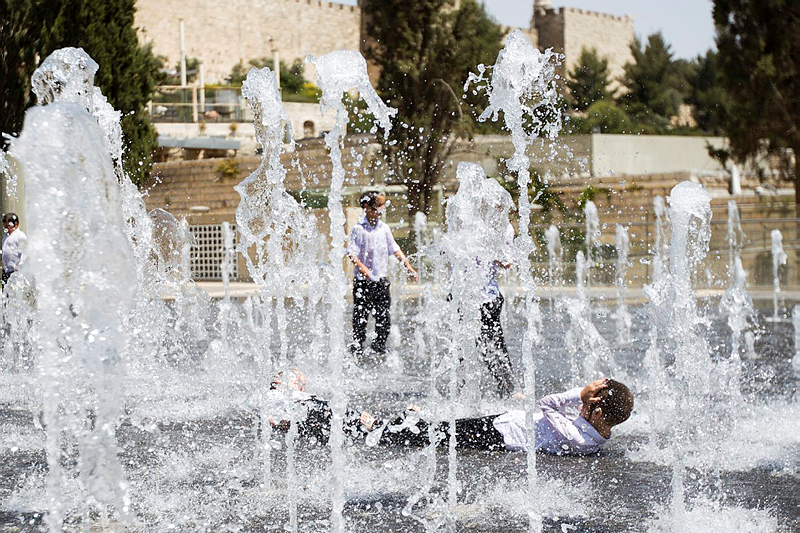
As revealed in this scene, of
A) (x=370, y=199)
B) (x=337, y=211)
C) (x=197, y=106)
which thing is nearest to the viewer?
(x=337, y=211)

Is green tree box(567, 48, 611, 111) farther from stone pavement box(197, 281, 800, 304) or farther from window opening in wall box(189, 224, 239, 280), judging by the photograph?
stone pavement box(197, 281, 800, 304)

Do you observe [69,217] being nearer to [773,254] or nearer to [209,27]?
[773,254]

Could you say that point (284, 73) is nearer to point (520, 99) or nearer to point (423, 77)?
point (423, 77)

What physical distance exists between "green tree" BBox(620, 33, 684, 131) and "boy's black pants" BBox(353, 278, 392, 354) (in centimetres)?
4230

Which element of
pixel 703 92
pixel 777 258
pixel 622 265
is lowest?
pixel 622 265

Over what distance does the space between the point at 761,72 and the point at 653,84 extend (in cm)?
3611

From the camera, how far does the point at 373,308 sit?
25.9 feet

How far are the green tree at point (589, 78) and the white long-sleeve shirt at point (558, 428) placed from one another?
4864cm

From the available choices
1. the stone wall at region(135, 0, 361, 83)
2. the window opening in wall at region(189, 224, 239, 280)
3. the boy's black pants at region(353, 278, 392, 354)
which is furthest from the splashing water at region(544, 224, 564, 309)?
the stone wall at region(135, 0, 361, 83)

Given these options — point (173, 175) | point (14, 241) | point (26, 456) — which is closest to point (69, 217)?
point (26, 456)

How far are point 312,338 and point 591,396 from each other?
5607mm

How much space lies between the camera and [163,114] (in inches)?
1379

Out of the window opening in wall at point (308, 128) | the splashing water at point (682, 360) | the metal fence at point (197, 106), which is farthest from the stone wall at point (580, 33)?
the splashing water at point (682, 360)

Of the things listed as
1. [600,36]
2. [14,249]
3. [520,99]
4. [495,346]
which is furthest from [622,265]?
[600,36]
